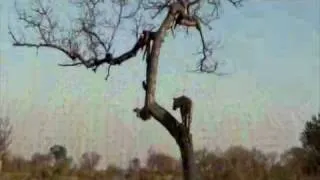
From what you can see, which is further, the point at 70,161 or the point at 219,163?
the point at 70,161

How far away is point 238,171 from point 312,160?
4712 mm

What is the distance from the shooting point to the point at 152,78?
10422 millimetres

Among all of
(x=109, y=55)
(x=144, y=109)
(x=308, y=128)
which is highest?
(x=308, y=128)

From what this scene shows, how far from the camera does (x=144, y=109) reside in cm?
1045

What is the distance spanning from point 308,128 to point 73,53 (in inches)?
936

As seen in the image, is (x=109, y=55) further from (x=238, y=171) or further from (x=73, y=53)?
(x=238, y=171)

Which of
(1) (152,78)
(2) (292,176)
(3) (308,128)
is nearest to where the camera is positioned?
(1) (152,78)

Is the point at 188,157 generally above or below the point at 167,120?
below

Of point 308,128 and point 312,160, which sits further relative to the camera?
point 308,128

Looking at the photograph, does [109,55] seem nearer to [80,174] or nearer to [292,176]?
[292,176]

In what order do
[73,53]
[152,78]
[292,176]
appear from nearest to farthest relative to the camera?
1. [152,78]
2. [73,53]
3. [292,176]

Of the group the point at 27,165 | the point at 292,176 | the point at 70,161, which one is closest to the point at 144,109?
the point at 292,176

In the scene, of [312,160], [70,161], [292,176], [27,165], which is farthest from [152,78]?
[27,165]

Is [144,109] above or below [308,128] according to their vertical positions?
below
